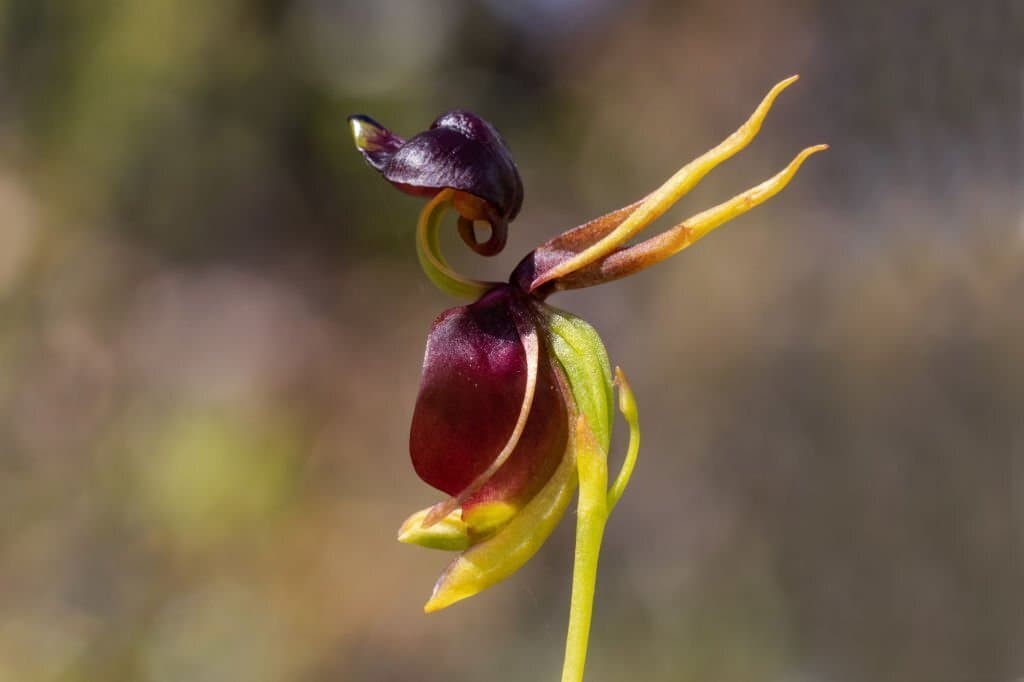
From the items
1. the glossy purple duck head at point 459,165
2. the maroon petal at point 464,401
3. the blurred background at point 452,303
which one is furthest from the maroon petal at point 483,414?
the blurred background at point 452,303

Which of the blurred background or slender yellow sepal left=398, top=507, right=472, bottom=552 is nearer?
slender yellow sepal left=398, top=507, right=472, bottom=552

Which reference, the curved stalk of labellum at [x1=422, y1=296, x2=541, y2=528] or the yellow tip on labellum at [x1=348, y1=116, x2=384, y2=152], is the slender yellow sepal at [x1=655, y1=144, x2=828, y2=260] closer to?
the curved stalk of labellum at [x1=422, y1=296, x2=541, y2=528]

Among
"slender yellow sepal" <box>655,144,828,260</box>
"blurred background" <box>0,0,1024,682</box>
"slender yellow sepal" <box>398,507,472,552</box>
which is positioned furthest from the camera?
"blurred background" <box>0,0,1024,682</box>

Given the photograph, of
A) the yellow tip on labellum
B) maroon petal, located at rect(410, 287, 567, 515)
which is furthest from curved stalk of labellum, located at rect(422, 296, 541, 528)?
the yellow tip on labellum

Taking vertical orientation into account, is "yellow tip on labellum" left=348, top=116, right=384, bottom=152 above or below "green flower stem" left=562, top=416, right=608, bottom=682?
above

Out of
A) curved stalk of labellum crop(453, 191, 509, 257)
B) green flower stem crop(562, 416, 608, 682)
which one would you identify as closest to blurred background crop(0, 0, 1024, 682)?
curved stalk of labellum crop(453, 191, 509, 257)

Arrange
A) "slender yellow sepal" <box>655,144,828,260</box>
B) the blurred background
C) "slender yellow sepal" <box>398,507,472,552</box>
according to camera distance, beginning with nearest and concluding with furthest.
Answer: "slender yellow sepal" <box>655,144,828,260</box>
"slender yellow sepal" <box>398,507,472,552</box>
the blurred background

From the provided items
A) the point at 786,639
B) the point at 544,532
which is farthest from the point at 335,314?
the point at 544,532

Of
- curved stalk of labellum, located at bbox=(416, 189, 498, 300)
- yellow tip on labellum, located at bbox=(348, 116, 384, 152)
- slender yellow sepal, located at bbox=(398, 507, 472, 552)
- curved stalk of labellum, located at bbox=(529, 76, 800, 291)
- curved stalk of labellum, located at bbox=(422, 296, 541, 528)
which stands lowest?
slender yellow sepal, located at bbox=(398, 507, 472, 552)

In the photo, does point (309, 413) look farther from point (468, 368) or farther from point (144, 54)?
point (468, 368)
